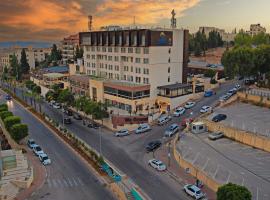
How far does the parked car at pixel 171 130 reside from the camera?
5541 centimetres

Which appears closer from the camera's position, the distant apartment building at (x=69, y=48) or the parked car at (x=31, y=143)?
the parked car at (x=31, y=143)

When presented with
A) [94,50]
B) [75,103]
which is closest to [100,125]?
[75,103]

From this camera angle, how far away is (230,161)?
138 feet

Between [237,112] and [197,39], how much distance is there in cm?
11304

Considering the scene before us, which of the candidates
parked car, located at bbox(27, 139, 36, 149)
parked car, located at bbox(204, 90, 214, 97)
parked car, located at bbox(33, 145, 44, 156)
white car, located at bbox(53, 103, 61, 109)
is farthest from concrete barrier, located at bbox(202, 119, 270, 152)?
white car, located at bbox(53, 103, 61, 109)

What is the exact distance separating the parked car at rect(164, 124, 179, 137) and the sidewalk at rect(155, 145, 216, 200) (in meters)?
6.12

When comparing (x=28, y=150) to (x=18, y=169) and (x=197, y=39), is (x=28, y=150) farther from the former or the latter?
(x=197, y=39)

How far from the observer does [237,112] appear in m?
60.6

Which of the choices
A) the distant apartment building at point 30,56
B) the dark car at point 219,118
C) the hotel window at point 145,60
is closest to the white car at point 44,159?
the dark car at point 219,118

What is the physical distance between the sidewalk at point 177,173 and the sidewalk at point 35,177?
17.9 meters

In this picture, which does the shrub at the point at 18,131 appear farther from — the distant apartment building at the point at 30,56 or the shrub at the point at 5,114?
the distant apartment building at the point at 30,56

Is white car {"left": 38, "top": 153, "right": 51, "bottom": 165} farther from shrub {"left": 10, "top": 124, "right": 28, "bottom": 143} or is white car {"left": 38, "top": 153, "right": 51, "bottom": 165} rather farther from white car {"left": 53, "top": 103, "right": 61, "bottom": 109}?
white car {"left": 53, "top": 103, "right": 61, "bottom": 109}

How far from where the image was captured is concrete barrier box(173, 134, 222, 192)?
36156 millimetres

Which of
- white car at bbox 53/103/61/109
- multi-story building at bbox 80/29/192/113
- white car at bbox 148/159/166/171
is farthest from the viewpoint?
white car at bbox 53/103/61/109
